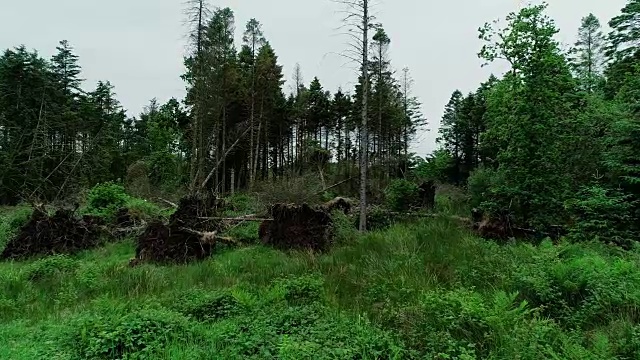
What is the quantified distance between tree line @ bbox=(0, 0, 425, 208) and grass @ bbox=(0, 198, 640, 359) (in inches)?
570

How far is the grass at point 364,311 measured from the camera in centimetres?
435

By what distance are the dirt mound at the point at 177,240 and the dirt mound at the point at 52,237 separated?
306 centimetres

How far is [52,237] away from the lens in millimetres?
13570

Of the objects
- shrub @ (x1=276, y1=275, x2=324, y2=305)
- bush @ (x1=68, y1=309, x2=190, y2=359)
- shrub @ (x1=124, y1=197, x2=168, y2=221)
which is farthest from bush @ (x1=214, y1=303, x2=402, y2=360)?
shrub @ (x1=124, y1=197, x2=168, y2=221)

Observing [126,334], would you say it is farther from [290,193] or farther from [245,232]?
[290,193]

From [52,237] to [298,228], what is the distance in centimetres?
812

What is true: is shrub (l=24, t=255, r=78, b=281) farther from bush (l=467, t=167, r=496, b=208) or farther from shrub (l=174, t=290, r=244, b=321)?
bush (l=467, t=167, r=496, b=208)

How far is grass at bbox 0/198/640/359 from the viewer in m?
4.35

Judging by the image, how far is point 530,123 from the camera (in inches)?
460

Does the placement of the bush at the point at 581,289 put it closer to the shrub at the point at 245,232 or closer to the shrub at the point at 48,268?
the shrub at the point at 245,232

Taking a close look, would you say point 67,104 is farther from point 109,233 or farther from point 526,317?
point 526,317

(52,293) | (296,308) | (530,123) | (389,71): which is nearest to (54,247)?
(52,293)

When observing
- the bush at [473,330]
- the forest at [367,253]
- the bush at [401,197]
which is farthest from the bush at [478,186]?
the bush at [473,330]

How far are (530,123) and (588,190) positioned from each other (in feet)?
8.06
